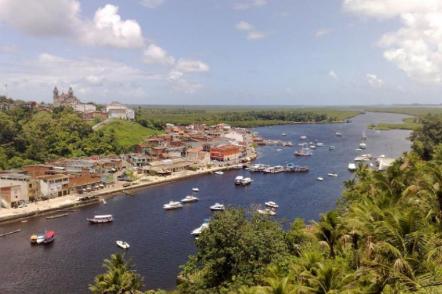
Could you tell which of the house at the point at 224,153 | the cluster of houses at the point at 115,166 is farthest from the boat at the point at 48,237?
the house at the point at 224,153

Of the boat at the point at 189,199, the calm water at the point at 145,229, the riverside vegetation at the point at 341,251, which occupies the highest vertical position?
the riverside vegetation at the point at 341,251

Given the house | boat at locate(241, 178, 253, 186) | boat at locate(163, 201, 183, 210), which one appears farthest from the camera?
the house

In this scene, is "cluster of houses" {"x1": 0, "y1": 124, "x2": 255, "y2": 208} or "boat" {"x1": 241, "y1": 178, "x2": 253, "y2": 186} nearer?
"cluster of houses" {"x1": 0, "y1": 124, "x2": 255, "y2": 208}

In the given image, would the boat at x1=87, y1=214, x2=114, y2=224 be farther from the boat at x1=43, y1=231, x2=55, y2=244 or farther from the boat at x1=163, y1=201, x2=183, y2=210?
the boat at x1=163, y1=201, x2=183, y2=210

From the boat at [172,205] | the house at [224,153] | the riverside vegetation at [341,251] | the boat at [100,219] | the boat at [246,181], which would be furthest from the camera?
the house at [224,153]

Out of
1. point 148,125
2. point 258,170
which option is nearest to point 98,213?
point 258,170

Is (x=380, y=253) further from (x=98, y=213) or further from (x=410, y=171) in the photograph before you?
(x=98, y=213)

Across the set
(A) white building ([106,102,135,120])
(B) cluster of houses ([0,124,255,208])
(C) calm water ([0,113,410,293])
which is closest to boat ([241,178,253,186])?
(C) calm water ([0,113,410,293])

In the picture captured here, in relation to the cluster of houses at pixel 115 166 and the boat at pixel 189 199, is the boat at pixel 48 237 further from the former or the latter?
the boat at pixel 189 199
